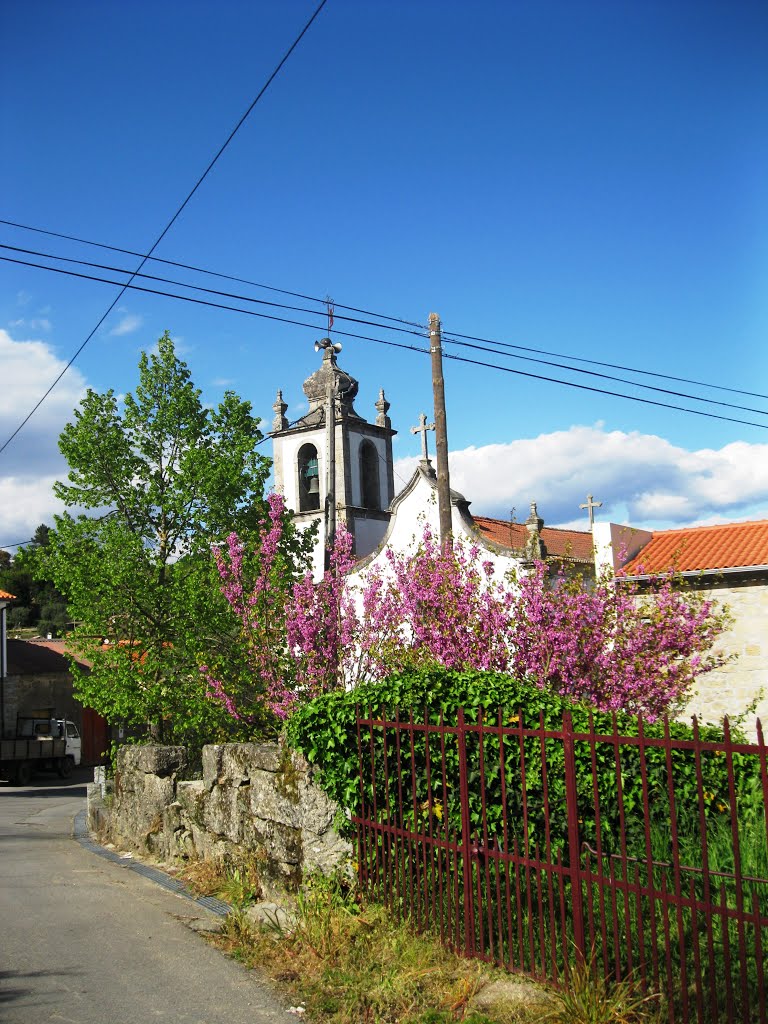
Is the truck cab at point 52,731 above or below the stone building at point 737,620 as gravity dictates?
below

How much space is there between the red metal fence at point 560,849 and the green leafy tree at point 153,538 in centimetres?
866

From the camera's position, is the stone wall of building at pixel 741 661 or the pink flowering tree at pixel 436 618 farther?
the stone wall of building at pixel 741 661

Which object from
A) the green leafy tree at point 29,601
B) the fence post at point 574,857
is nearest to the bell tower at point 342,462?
the fence post at point 574,857

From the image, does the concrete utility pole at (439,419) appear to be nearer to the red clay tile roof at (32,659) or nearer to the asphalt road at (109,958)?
the asphalt road at (109,958)

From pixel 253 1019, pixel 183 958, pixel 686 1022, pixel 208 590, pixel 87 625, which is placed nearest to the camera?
pixel 686 1022

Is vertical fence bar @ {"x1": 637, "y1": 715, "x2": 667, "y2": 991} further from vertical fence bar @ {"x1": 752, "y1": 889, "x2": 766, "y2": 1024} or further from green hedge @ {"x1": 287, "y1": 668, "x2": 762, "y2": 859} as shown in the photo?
green hedge @ {"x1": 287, "y1": 668, "x2": 762, "y2": 859}

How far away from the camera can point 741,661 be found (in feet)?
60.1

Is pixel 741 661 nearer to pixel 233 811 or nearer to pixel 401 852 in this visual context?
pixel 233 811

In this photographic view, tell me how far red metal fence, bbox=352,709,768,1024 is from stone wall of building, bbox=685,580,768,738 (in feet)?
33.9

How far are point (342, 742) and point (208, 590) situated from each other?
31.2ft

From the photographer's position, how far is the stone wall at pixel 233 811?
7.45 m

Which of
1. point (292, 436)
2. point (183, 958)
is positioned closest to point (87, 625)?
point (183, 958)

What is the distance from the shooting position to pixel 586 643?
34.9ft

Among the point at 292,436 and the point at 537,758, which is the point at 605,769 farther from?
the point at 292,436
